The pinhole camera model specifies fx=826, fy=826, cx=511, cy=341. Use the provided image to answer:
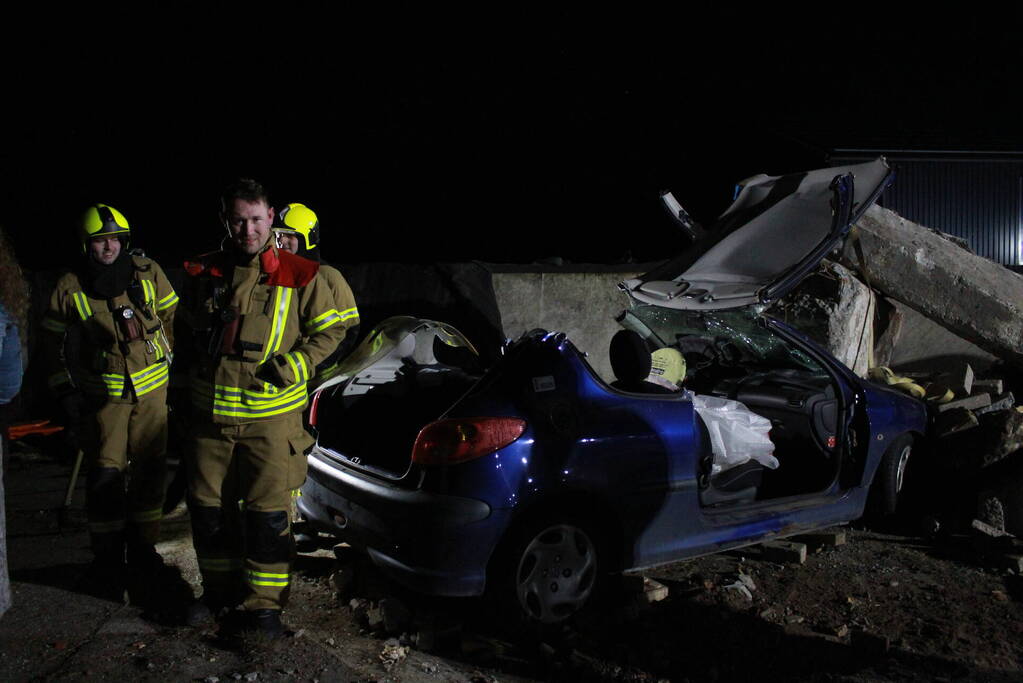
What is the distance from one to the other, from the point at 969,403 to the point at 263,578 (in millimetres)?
4990

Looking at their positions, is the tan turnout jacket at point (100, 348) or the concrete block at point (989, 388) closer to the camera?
the tan turnout jacket at point (100, 348)

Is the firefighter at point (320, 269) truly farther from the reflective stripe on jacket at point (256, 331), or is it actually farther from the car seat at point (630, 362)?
the car seat at point (630, 362)

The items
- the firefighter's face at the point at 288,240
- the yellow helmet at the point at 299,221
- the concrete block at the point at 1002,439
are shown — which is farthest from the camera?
the concrete block at the point at 1002,439

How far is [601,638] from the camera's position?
12.0ft

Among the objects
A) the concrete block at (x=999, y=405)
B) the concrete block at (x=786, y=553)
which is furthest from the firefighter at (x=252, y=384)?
the concrete block at (x=999, y=405)

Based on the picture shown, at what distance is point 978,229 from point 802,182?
8.96 metres

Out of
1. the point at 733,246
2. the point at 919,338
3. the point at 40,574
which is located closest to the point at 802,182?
the point at 733,246

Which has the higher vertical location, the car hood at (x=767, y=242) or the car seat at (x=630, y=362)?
the car hood at (x=767, y=242)

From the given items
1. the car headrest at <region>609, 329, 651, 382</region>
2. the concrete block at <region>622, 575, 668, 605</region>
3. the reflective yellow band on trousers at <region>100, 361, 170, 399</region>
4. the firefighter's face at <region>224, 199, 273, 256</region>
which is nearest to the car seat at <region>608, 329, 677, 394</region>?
the car headrest at <region>609, 329, 651, 382</region>

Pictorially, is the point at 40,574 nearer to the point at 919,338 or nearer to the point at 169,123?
the point at 919,338

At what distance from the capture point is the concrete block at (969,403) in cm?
580

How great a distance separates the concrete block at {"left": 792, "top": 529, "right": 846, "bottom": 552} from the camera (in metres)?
4.95

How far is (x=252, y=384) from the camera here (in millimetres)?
3367

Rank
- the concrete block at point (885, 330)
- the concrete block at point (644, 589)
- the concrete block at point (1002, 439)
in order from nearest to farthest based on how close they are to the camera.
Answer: the concrete block at point (644, 589)
the concrete block at point (1002, 439)
the concrete block at point (885, 330)
